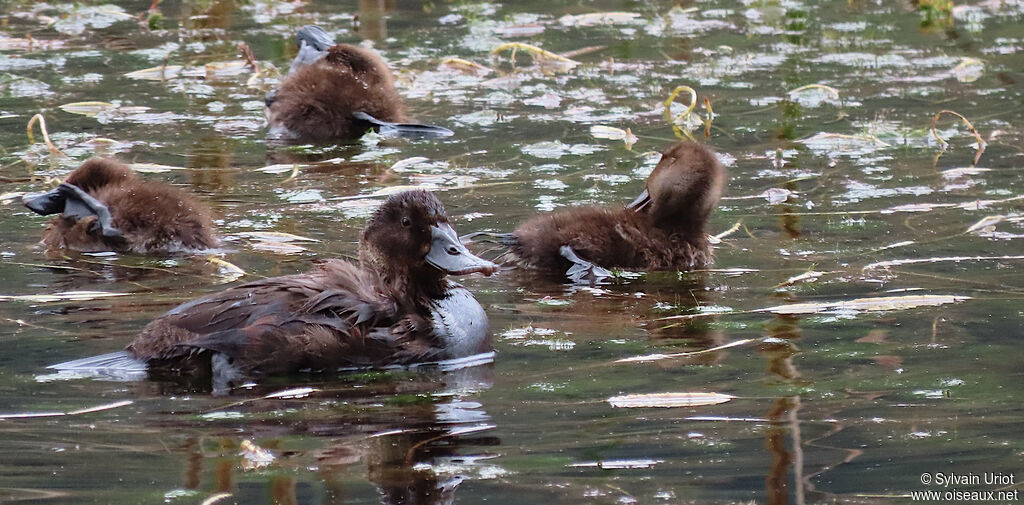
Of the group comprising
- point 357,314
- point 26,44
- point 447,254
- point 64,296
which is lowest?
point 64,296

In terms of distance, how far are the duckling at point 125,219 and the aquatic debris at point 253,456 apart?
290 cm

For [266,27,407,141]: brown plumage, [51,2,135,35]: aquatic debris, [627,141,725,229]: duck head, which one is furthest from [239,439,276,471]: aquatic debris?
[51,2,135,35]: aquatic debris

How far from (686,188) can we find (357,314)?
2.32m

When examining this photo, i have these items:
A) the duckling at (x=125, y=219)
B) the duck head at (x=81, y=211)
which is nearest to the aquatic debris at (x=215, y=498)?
the duckling at (x=125, y=219)

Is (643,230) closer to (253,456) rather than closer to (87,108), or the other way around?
(253,456)

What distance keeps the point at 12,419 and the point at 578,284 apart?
285 cm

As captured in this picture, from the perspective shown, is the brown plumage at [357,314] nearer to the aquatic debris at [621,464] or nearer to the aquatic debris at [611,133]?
the aquatic debris at [621,464]

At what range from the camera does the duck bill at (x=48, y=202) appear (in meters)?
7.01

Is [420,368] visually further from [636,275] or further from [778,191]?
[778,191]

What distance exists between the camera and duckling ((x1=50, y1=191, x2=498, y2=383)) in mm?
4984

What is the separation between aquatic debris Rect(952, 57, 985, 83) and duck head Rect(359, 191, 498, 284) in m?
6.89

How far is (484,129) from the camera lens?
973 centimetres

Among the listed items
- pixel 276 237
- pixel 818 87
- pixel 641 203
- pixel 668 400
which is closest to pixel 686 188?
pixel 641 203

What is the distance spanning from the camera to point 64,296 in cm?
602
